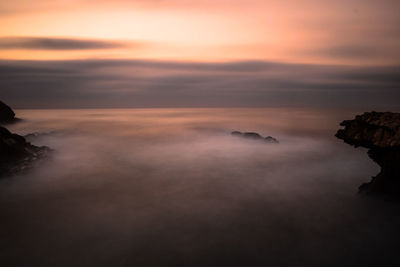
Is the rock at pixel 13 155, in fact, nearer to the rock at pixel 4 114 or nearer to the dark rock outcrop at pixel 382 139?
the dark rock outcrop at pixel 382 139

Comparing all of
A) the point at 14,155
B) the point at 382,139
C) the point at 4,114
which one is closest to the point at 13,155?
the point at 14,155

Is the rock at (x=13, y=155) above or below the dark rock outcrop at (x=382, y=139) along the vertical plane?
below

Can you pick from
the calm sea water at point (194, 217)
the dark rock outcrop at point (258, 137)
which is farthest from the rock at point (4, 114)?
the dark rock outcrop at point (258, 137)

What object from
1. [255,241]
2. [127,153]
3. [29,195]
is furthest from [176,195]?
[127,153]

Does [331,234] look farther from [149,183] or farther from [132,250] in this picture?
[149,183]

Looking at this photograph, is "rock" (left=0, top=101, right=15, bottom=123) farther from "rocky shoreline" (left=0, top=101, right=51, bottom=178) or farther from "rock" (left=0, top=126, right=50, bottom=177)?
"rock" (left=0, top=126, right=50, bottom=177)

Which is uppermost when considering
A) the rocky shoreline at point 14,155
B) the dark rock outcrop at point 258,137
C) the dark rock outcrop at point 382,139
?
the dark rock outcrop at point 382,139

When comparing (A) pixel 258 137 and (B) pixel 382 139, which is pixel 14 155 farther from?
(A) pixel 258 137
